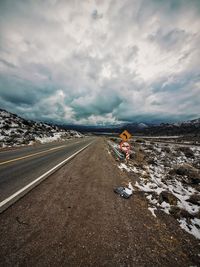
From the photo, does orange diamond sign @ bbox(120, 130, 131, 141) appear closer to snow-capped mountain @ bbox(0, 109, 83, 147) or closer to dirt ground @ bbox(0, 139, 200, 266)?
dirt ground @ bbox(0, 139, 200, 266)

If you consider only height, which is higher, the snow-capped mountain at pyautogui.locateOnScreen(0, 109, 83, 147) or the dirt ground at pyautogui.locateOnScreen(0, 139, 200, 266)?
the snow-capped mountain at pyautogui.locateOnScreen(0, 109, 83, 147)

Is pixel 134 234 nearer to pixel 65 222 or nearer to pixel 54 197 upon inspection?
pixel 65 222

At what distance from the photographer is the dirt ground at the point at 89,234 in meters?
2.27

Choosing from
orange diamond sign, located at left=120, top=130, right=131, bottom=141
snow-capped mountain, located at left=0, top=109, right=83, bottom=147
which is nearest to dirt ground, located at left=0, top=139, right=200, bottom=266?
orange diamond sign, located at left=120, top=130, right=131, bottom=141

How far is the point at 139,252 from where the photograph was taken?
245 centimetres

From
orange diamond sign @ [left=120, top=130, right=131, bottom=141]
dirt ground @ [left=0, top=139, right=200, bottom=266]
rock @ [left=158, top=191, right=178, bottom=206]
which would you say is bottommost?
rock @ [left=158, top=191, right=178, bottom=206]

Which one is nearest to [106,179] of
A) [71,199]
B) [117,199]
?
[117,199]

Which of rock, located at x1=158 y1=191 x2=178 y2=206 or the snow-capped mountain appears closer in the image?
rock, located at x1=158 y1=191 x2=178 y2=206

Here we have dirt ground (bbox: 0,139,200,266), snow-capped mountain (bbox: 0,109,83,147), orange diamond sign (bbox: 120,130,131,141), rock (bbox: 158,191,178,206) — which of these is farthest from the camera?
snow-capped mountain (bbox: 0,109,83,147)

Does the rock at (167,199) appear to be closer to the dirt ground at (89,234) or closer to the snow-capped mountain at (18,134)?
the dirt ground at (89,234)

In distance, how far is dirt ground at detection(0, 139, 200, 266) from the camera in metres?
2.27

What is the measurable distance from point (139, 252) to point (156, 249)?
363 millimetres

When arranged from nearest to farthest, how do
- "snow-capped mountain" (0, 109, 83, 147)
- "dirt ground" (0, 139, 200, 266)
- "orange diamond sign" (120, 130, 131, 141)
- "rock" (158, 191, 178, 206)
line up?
"dirt ground" (0, 139, 200, 266) → "rock" (158, 191, 178, 206) → "orange diamond sign" (120, 130, 131, 141) → "snow-capped mountain" (0, 109, 83, 147)

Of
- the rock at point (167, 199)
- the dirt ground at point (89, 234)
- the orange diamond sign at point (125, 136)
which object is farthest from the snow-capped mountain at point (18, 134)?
the rock at point (167, 199)
